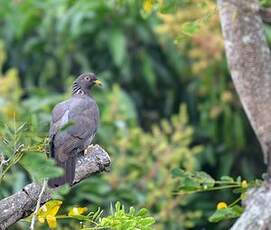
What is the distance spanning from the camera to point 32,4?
8.59 m

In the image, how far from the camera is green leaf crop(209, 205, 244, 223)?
4.49 metres

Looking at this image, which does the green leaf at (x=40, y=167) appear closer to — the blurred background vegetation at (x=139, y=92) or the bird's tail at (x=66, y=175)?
the bird's tail at (x=66, y=175)

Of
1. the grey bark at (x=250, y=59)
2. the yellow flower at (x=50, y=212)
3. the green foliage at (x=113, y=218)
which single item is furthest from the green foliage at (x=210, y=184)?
the yellow flower at (x=50, y=212)

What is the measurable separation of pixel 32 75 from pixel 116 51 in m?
0.87

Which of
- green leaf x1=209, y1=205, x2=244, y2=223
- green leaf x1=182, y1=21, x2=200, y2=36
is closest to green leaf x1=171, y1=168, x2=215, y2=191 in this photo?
green leaf x1=209, y1=205, x2=244, y2=223

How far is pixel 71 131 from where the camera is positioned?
4.77 m

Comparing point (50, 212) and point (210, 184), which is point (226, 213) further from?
point (50, 212)

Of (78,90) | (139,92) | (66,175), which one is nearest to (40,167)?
(66,175)

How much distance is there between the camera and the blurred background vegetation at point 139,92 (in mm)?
7395

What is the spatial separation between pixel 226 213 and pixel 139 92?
4459mm

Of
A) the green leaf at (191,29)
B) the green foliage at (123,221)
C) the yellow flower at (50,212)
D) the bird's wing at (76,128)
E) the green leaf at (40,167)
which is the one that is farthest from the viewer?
the green leaf at (191,29)

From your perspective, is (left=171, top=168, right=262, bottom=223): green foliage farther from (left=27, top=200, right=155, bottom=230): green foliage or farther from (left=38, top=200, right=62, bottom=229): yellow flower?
(left=38, top=200, right=62, bottom=229): yellow flower

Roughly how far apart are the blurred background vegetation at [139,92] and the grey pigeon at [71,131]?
6.53 ft

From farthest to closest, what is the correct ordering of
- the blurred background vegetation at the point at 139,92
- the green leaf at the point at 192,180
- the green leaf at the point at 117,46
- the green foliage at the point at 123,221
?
the green leaf at the point at 117,46
the blurred background vegetation at the point at 139,92
the green leaf at the point at 192,180
the green foliage at the point at 123,221
